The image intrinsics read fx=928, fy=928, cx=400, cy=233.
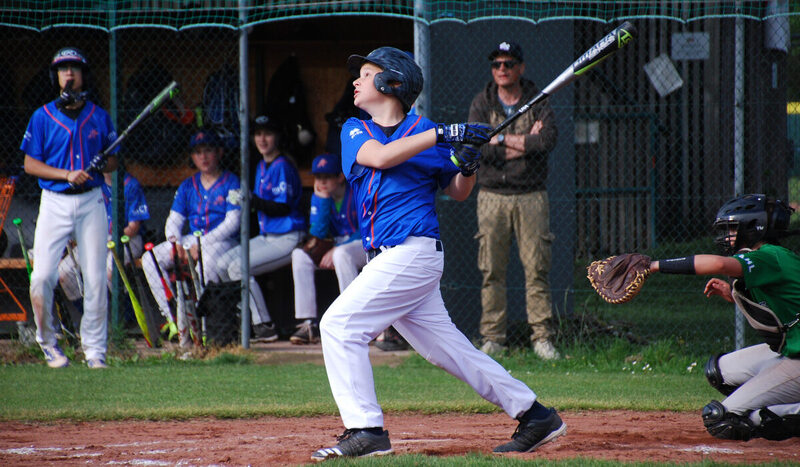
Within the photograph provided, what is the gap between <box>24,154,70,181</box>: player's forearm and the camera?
702 cm

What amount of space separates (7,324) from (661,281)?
700 cm

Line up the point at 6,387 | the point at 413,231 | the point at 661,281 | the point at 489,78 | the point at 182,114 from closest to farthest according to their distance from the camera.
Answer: the point at 413,231 < the point at 6,387 < the point at 489,78 < the point at 182,114 < the point at 661,281

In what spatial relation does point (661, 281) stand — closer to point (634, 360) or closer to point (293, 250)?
point (634, 360)

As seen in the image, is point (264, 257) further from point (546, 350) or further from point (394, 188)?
point (394, 188)

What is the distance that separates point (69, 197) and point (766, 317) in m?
5.06

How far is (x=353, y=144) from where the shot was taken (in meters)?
4.20

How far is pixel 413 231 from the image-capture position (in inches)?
163

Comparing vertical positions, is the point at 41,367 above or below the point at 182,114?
below

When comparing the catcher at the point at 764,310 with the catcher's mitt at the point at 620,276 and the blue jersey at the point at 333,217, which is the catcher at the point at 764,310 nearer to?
the catcher's mitt at the point at 620,276

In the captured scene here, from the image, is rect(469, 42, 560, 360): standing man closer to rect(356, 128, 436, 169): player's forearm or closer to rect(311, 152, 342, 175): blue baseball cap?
rect(311, 152, 342, 175): blue baseball cap

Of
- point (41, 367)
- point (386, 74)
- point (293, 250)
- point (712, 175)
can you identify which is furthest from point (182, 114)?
point (712, 175)

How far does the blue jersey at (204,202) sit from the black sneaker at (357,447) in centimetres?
474

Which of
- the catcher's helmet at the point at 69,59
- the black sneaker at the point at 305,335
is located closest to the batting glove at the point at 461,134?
the catcher's helmet at the point at 69,59

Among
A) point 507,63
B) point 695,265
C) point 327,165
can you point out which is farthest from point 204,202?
point 695,265
